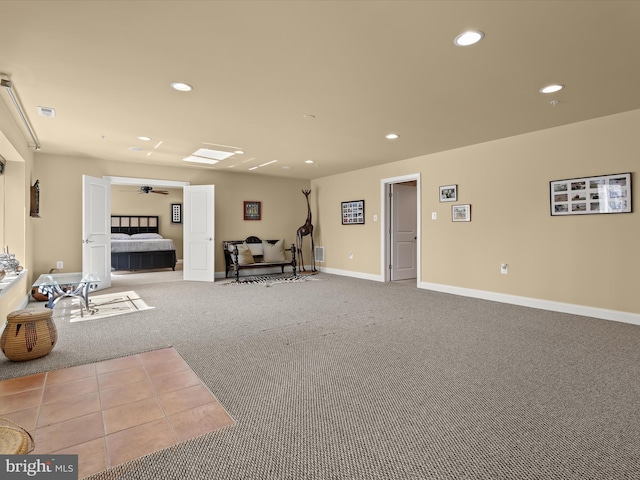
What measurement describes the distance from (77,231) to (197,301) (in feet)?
9.63

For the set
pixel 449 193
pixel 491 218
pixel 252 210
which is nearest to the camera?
pixel 491 218

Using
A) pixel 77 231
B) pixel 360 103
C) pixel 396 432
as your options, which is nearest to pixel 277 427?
pixel 396 432

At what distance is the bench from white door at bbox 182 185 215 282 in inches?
20.5

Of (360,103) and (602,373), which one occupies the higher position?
(360,103)

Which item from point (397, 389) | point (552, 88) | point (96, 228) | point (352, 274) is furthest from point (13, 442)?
point (352, 274)

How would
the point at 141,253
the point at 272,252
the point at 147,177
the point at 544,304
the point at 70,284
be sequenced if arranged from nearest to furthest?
the point at 70,284
the point at 544,304
the point at 147,177
the point at 272,252
the point at 141,253

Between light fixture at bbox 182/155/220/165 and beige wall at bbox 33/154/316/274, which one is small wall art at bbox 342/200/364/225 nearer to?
beige wall at bbox 33/154/316/274

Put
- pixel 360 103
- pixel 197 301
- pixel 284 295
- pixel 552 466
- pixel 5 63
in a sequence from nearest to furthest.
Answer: pixel 552 466
pixel 5 63
pixel 360 103
pixel 197 301
pixel 284 295

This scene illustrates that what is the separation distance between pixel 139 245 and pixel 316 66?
7.60 metres

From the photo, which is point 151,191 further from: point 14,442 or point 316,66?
point 14,442

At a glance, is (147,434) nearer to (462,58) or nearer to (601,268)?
(462,58)

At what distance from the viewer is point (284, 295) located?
5.49 metres

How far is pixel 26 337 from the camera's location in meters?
2.77

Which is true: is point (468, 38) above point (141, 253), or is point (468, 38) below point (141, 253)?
above
